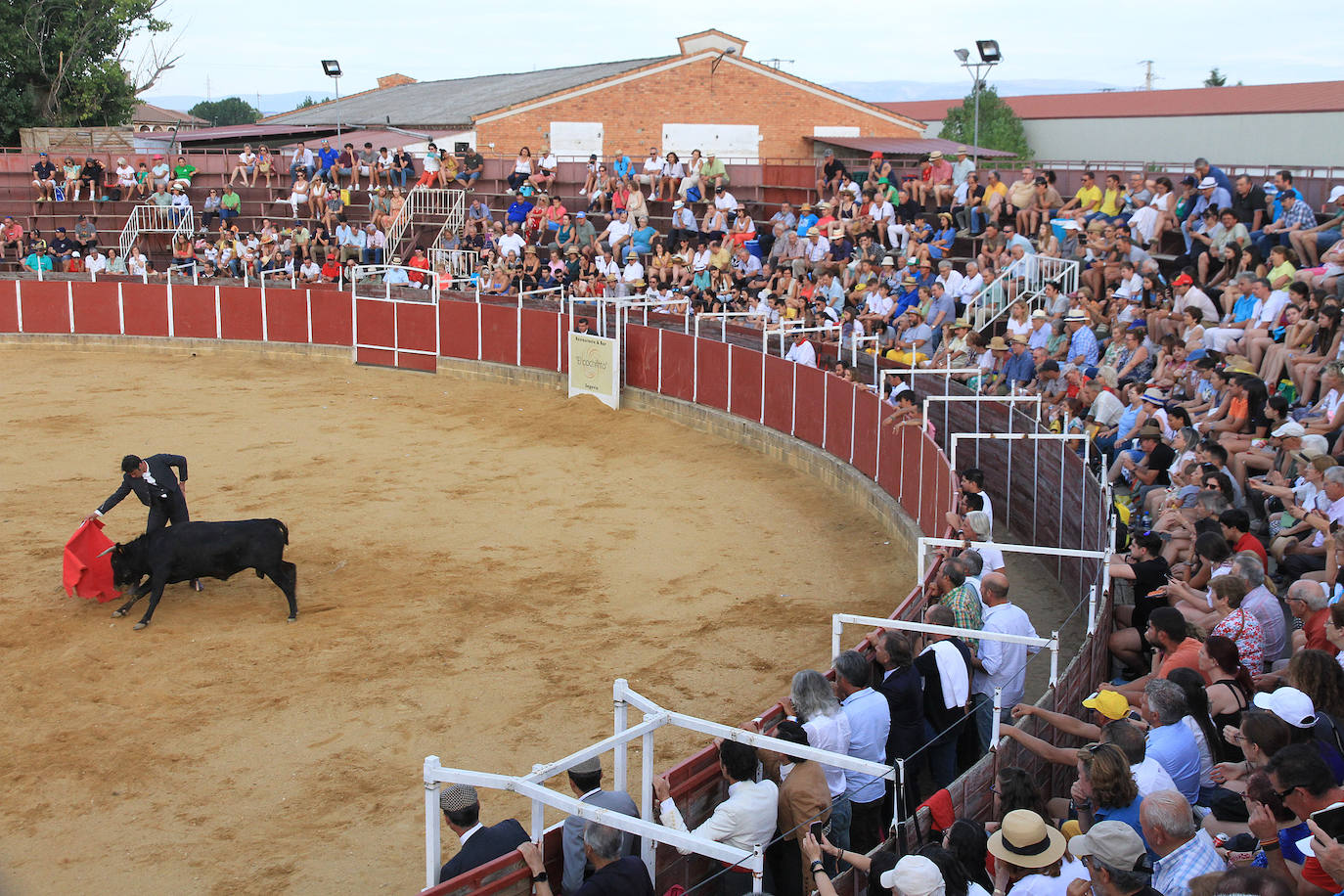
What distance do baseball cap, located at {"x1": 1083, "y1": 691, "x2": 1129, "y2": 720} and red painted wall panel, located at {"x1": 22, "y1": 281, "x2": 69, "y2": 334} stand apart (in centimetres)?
2607

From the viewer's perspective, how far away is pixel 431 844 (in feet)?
17.9

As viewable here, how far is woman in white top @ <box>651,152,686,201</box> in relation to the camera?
2647 cm

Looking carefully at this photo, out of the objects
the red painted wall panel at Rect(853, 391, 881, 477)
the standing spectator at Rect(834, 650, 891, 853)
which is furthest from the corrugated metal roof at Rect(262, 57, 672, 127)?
the standing spectator at Rect(834, 650, 891, 853)

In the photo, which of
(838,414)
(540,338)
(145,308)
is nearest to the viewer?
(838,414)

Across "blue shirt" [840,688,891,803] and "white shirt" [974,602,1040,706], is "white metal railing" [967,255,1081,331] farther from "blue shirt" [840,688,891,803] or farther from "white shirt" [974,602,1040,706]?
"blue shirt" [840,688,891,803]

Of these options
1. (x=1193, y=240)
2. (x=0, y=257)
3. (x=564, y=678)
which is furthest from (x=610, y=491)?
(x=0, y=257)

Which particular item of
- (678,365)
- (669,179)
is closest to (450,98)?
(669,179)

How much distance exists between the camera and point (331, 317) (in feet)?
84.0

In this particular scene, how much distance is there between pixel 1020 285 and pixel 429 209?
644 inches

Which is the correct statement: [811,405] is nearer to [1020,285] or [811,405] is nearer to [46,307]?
[1020,285]

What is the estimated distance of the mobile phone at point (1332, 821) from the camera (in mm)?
4523

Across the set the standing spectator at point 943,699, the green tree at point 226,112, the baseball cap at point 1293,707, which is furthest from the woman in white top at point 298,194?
the green tree at point 226,112

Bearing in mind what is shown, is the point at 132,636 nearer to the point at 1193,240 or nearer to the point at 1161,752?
the point at 1161,752

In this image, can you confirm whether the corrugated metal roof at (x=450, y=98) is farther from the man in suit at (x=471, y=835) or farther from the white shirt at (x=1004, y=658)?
the man in suit at (x=471, y=835)
